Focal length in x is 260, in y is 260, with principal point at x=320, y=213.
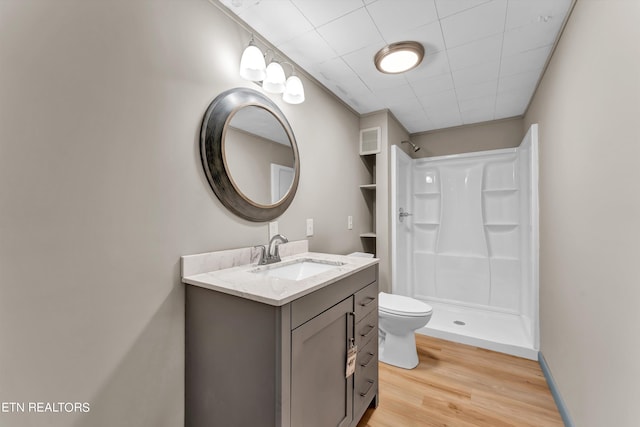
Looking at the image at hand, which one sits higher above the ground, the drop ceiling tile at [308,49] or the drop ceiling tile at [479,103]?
the drop ceiling tile at [479,103]

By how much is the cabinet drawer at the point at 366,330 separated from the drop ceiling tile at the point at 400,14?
1.64m

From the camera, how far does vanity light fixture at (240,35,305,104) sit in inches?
52.4

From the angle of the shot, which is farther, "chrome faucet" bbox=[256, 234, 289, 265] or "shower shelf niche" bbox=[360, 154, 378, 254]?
"shower shelf niche" bbox=[360, 154, 378, 254]

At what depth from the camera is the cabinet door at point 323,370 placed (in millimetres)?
962

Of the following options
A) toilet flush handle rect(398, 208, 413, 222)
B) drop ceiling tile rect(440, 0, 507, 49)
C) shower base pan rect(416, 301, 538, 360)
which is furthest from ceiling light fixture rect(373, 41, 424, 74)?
shower base pan rect(416, 301, 538, 360)

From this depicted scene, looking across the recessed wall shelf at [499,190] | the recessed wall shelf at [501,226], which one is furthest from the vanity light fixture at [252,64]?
the recessed wall shelf at [501,226]

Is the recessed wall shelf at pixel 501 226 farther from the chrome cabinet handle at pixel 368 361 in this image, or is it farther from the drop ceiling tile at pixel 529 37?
the chrome cabinet handle at pixel 368 361

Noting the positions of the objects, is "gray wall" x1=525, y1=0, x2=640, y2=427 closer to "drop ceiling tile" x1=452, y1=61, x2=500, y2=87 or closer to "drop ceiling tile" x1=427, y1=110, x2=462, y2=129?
"drop ceiling tile" x1=452, y1=61, x2=500, y2=87

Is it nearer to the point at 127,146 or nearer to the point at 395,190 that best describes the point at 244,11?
the point at 127,146

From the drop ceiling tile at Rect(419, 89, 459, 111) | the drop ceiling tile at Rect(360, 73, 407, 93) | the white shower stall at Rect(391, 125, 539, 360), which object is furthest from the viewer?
the white shower stall at Rect(391, 125, 539, 360)

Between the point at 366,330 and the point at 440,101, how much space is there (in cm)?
220

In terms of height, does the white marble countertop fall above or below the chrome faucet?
below

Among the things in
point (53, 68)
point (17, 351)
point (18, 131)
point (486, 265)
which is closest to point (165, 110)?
point (53, 68)

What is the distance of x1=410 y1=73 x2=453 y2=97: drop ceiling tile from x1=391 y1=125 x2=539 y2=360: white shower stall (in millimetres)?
595
